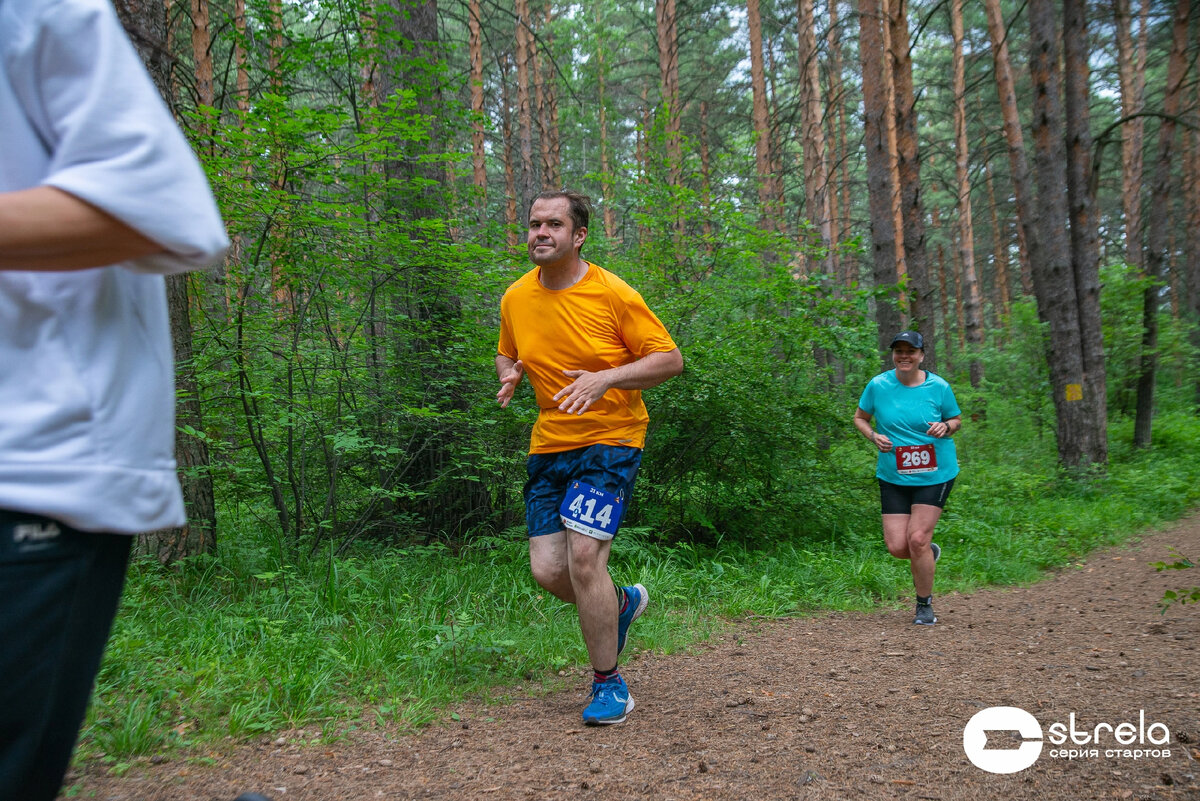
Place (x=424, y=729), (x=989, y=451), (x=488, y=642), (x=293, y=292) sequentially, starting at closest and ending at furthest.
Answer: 1. (x=424, y=729)
2. (x=488, y=642)
3. (x=293, y=292)
4. (x=989, y=451)

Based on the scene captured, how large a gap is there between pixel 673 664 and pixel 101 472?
4.06 metres

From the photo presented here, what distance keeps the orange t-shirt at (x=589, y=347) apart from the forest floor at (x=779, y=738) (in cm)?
132

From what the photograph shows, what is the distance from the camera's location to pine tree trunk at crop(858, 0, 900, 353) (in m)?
9.09

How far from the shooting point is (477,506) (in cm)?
696

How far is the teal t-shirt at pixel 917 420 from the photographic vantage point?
5625 millimetres

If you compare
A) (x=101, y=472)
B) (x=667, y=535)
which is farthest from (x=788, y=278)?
(x=101, y=472)

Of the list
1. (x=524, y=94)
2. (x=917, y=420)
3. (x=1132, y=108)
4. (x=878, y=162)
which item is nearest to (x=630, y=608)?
(x=917, y=420)

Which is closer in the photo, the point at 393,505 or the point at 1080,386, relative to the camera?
the point at 393,505

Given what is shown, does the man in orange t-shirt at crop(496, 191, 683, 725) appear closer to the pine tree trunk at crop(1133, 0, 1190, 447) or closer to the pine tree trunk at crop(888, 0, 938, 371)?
the pine tree trunk at crop(888, 0, 938, 371)

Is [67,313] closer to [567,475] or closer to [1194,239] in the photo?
[567,475]

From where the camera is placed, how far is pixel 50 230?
3.22 feet

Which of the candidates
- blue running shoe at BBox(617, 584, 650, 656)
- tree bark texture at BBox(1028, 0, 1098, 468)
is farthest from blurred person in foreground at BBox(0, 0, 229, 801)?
tree bark texture at BBox(1028, 0, 1098, 468)

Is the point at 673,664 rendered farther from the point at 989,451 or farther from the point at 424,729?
the point at 989,451

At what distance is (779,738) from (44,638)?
10.0 feet
